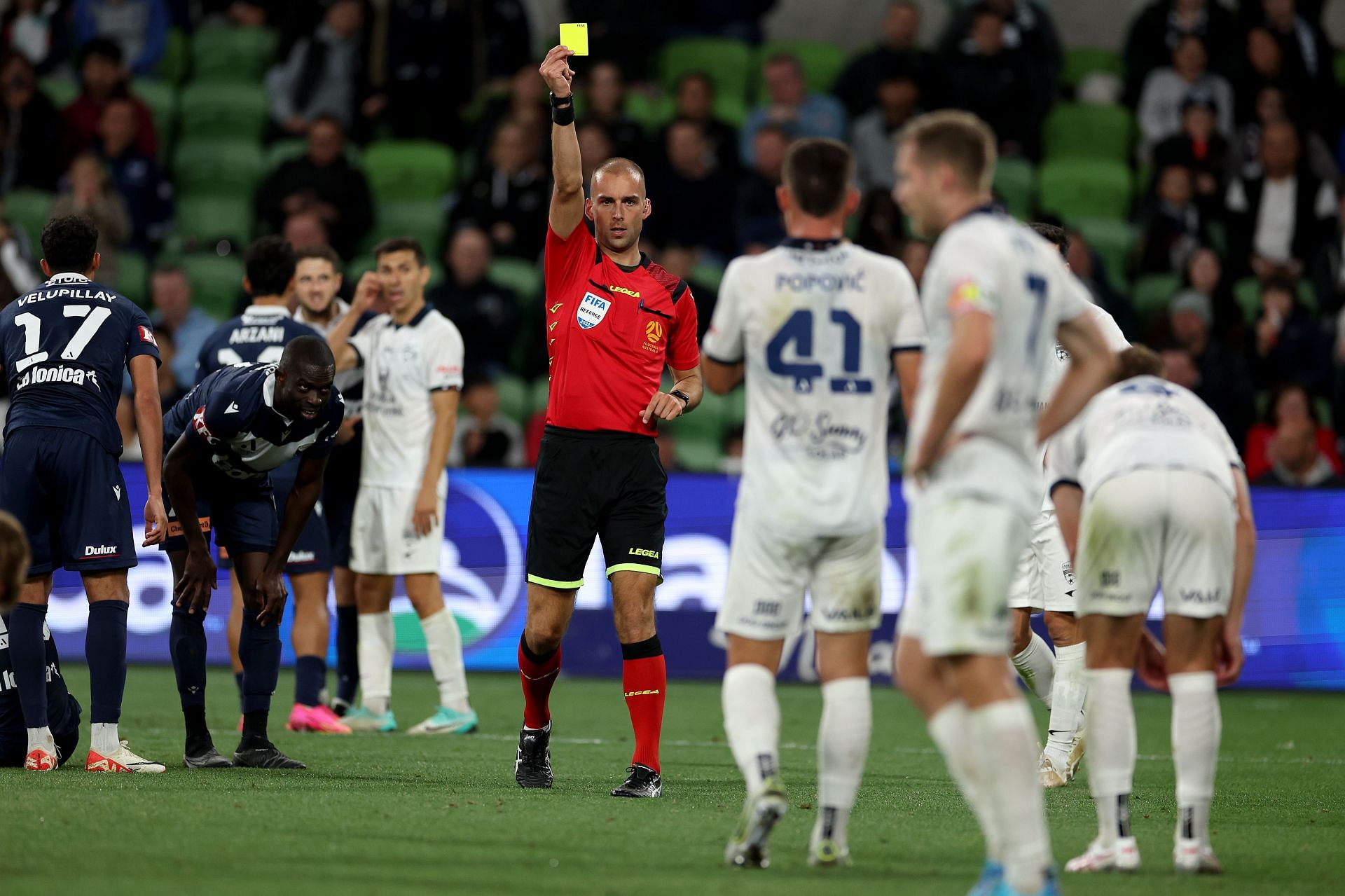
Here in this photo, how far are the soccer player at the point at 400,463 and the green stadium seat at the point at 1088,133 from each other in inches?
403

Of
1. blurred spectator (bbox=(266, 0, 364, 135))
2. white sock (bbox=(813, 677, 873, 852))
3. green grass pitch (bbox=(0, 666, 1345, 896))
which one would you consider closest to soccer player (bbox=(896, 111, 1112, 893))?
white sock (bbox=(813, 677, 873, 852))

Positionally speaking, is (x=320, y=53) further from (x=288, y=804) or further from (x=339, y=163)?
(x=288, y=804)

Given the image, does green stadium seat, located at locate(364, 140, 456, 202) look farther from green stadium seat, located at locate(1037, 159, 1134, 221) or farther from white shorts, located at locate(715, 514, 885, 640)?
white shorts, located at locate(715, 514, 885, 640)

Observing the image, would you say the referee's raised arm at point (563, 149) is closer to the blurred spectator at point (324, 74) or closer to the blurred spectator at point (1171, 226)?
the blurred spectator at point (1171, 226)

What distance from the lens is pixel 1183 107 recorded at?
17.6 metres

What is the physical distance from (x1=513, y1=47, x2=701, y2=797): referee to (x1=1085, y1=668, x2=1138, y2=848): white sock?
2248 millimetres

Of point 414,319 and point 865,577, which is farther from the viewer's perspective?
point 414,319

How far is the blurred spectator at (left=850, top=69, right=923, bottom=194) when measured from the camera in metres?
17.2

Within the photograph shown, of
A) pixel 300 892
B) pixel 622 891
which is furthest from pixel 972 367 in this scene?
pixel 300 892

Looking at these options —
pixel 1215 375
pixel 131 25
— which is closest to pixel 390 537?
pixel 1215 375

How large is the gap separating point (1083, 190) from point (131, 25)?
10557 mm

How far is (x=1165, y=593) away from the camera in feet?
18.3

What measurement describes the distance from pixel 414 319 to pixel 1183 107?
10.4 m

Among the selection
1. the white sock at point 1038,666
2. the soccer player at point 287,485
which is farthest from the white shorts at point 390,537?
the white sock at point 1038,666
